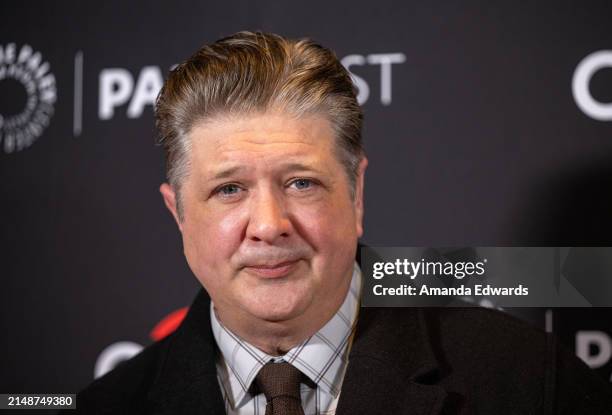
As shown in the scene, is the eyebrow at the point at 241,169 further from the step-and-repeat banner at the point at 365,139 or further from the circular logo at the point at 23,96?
the circular logo at the point at 23,96

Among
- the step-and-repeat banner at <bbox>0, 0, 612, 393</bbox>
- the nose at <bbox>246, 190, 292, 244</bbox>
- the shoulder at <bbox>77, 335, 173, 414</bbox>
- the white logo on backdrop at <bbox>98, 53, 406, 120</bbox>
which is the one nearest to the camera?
the nose at <bbox>246, 190, 292, 244</bbox>

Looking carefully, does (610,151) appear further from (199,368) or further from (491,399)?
(199,368)

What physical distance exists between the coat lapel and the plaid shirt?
3 cm

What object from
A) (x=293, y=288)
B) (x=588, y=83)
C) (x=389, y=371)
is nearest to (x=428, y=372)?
(x=389, y=371)

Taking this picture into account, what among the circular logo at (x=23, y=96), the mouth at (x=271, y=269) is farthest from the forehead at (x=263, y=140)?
the circular logo at (x=23, y=96)

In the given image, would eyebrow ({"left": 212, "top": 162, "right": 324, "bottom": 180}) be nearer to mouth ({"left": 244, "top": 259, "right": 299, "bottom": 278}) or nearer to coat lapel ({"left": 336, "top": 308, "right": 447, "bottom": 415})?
mouth ({"left": 244, "top": 259, "right": 299, "bottom": 278})

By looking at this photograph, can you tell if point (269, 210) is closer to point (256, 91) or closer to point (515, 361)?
point (256, 91)

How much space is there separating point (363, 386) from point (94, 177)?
87cm

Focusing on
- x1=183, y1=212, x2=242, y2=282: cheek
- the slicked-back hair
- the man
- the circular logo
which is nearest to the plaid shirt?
the man

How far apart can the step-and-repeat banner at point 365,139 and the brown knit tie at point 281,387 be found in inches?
16.4

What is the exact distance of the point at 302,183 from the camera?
4.20 feet

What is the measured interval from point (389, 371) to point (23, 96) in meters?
1.12

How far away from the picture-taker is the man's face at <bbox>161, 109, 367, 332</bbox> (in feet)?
4.09

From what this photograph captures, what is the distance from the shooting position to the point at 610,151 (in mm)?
1549
